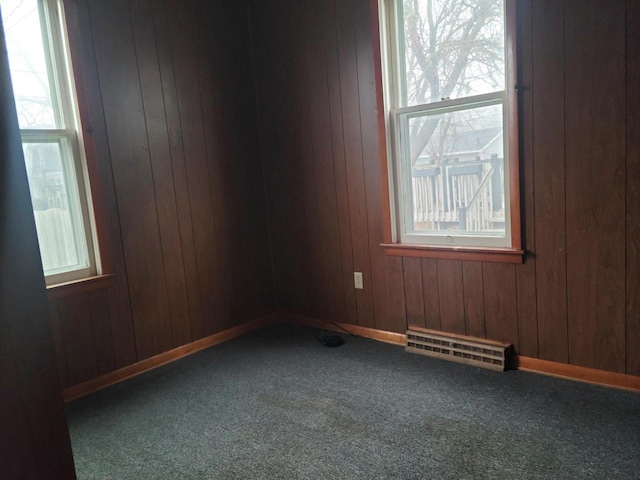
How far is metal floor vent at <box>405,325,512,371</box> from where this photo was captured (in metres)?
2.56

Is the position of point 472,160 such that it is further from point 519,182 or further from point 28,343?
point 28,343

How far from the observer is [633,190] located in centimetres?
212

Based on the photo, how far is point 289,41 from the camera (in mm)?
3268

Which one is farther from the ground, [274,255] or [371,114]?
[371,114]

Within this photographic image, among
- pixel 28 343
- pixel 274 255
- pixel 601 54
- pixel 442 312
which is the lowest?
pixel 442 312

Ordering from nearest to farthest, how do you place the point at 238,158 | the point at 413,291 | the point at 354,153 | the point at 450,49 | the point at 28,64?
1. the point at 28,64
2. the point at 450,49
3. the point at 413,291
4. the point at 354,153
5. the point at 238,158

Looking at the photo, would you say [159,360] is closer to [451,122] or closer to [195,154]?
[195,154]

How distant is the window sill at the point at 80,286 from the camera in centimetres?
252

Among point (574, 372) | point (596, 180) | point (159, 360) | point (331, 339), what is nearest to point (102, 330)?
point (159, 360)

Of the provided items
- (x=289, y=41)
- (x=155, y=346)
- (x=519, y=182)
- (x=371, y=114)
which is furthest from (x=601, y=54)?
→ (x=155, y=346)

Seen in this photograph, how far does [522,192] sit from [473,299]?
2.14 ft

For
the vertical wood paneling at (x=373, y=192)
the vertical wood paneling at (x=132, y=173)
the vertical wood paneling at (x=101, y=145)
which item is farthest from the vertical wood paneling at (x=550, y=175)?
the vertical wood paneling at (x=101, y=145)

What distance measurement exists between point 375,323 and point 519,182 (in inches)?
50.5

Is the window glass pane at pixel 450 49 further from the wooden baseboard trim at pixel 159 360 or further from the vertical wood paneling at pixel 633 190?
the wooden baseboard trim at pixel 159 360
